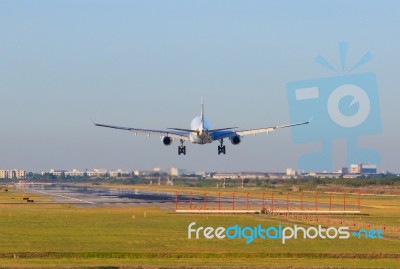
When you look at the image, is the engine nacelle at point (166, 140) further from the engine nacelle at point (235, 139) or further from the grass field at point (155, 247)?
the grass field at point (155, 247)

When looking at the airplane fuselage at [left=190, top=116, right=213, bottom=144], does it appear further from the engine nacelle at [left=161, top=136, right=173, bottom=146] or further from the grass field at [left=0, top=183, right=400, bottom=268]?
the grass field at [left=0, top=183, right=400, bottom=268]

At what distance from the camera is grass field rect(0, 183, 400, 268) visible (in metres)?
52.9

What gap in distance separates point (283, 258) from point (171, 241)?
11.6m

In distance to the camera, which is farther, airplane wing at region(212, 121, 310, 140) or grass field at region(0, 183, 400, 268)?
airplane wing at region(212, 121, 310, 140)

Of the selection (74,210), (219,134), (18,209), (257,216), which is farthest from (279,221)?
(18,209)

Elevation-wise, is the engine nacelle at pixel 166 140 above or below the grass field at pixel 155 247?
above

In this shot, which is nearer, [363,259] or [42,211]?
[363,259]

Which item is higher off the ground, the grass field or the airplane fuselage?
the airplane fuselage

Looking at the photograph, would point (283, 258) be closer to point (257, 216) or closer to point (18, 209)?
point (257, 216)

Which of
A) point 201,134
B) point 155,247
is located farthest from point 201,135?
point 155,247

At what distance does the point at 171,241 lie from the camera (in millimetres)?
64875

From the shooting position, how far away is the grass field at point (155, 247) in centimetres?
5288

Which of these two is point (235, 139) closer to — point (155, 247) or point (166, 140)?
point (166, 140)

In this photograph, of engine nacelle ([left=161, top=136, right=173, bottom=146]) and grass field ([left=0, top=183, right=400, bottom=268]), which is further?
engine nacelle ([left=161, top=136, right=173, bottom=146])
